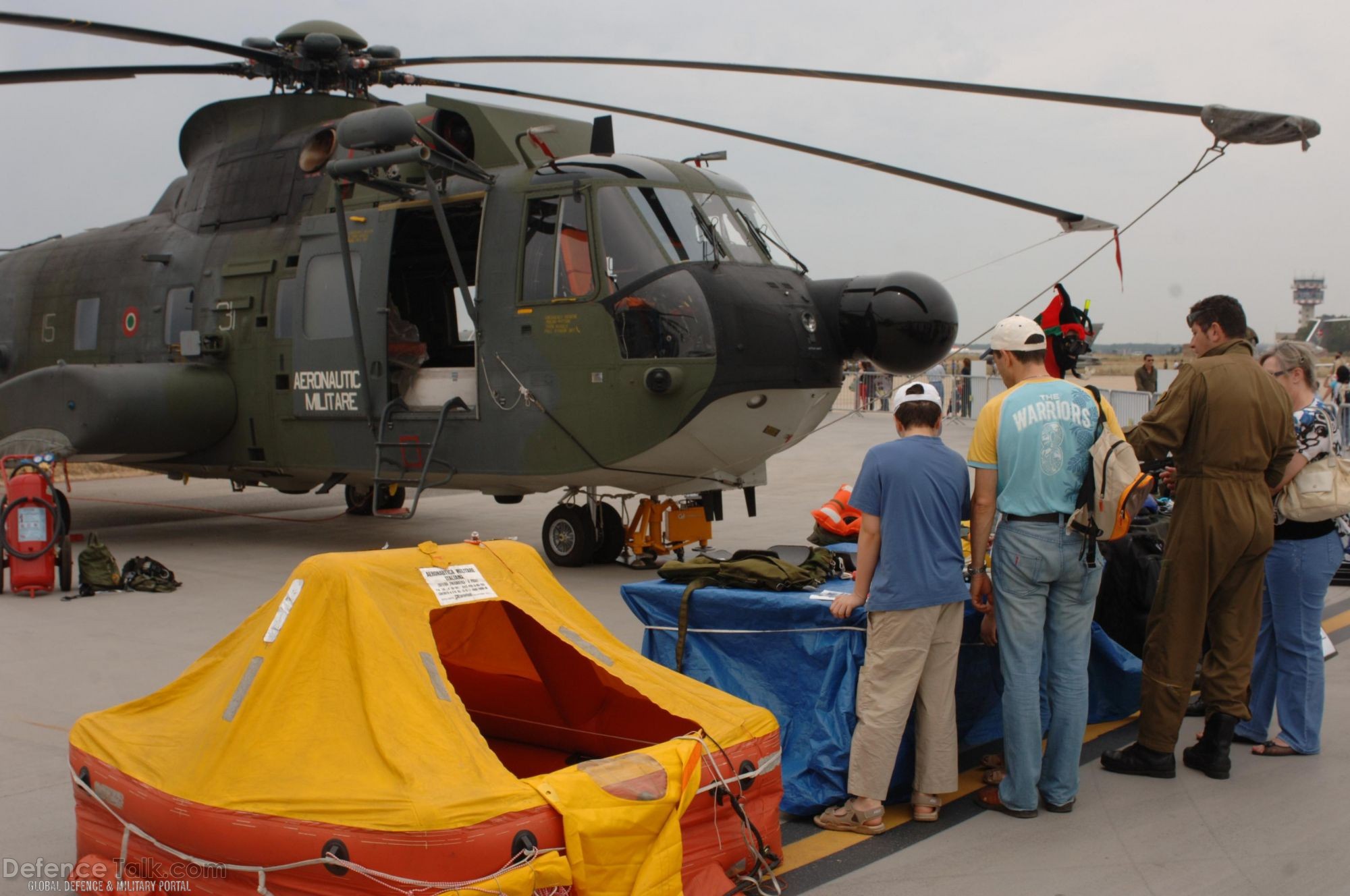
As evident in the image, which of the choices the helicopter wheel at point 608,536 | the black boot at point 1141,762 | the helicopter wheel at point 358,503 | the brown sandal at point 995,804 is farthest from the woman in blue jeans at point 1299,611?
the helicopter wheel at point 358,503

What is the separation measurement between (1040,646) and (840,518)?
9.46 ft

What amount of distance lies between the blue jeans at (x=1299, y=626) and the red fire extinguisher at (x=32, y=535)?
8.27m

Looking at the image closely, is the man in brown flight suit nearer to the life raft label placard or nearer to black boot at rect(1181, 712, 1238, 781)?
black boot at rect(1181, 712, 1238, 781)

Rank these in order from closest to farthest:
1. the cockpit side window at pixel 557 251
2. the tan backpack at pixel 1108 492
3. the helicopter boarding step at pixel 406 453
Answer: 1. the tan backpack at pixel 1108 492
2. the cockpit side window at pixel 557 251
3. the helicopter boarding step at pixel 406 453

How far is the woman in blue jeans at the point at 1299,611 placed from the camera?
17.3ft

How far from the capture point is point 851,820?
4.39 metres

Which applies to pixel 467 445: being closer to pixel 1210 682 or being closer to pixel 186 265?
pixel 186 265

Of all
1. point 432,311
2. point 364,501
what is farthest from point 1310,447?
point 364,501

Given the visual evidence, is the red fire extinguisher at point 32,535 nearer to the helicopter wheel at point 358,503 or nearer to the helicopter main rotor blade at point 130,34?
the helicopter main rotor blade at point 130,34

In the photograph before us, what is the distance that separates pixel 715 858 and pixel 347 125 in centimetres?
710

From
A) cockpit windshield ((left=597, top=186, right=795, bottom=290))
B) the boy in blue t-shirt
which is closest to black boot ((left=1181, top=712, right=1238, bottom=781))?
the boy in blue t-shirt

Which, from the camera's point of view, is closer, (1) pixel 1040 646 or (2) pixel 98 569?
(1) pixel 1040 646

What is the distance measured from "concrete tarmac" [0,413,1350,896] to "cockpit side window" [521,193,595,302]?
2340mm

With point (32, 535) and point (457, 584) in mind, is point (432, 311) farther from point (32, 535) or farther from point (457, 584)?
point (457, 584)
